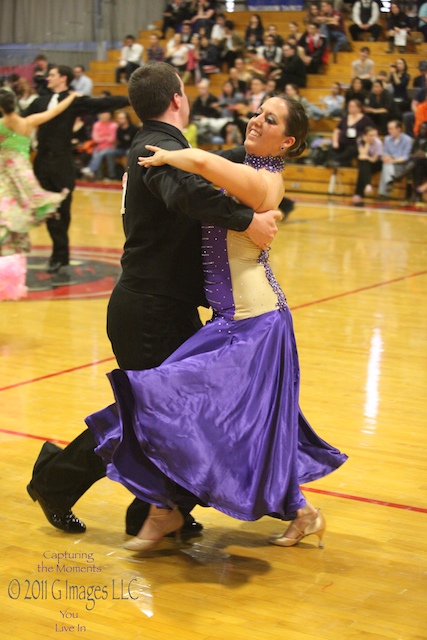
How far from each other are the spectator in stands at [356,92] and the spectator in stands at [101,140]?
397 centimetres

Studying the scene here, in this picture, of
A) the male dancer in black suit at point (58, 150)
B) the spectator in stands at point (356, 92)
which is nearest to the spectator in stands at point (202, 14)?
the spectator in stands at point (356, 92)

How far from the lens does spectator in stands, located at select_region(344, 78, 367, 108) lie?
49.6 ft

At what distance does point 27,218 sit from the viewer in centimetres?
789

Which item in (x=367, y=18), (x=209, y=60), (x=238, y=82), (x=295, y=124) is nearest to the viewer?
(x=295, y=124)

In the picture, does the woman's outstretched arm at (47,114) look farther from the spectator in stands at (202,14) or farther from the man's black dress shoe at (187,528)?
the spectator in stands at (202,14)

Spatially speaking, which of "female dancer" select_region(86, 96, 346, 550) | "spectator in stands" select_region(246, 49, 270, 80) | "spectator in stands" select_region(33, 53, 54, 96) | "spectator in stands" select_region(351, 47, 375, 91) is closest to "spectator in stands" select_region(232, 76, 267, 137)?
"spectator in stands" select_region(246, 49, 270, 80)

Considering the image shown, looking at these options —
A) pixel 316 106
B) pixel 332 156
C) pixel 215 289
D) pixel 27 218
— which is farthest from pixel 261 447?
pixel 316 106

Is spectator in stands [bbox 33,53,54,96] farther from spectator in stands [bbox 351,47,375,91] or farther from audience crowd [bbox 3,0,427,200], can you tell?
spectator in stands [bbox 351,47,375,91]

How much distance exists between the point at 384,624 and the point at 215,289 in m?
1.21

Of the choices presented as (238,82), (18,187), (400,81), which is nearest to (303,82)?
(238,82)

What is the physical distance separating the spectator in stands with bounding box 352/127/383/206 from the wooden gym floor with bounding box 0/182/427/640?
6954 mm

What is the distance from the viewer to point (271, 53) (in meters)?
17.3

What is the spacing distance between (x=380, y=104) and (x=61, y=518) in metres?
12.4

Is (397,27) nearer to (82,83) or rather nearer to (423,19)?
(423,19)
